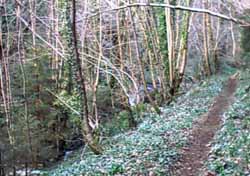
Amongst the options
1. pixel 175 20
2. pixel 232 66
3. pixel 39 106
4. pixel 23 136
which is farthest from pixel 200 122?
pixel 232 66

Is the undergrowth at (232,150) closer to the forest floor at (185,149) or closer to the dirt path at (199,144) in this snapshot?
the forest floor at (185,149)

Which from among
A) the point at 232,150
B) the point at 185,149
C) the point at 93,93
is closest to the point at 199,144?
the point at 185,149

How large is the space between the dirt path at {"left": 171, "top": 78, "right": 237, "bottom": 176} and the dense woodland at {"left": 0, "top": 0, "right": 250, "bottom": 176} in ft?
0.74

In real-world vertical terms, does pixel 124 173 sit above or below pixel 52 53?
below

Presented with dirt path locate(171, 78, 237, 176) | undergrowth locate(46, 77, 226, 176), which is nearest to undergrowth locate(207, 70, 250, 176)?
dirt path locate(171, 78, 237, 176)

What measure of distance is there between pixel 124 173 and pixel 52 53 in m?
9.10

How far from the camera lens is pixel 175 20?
2256 centimetres

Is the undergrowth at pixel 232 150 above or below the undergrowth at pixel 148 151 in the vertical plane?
above

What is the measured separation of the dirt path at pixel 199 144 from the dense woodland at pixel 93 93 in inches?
8.9

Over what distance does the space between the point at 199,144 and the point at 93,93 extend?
6.22 m

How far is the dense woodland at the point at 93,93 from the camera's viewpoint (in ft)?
35.4

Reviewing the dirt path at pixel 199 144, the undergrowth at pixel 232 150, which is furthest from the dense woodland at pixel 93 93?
the dirt path at pixel 199 144

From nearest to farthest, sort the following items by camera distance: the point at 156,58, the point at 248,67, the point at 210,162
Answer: the point at 210,162, the point at 156,58, the point at 248,67

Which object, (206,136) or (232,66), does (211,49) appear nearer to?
(232,66)
